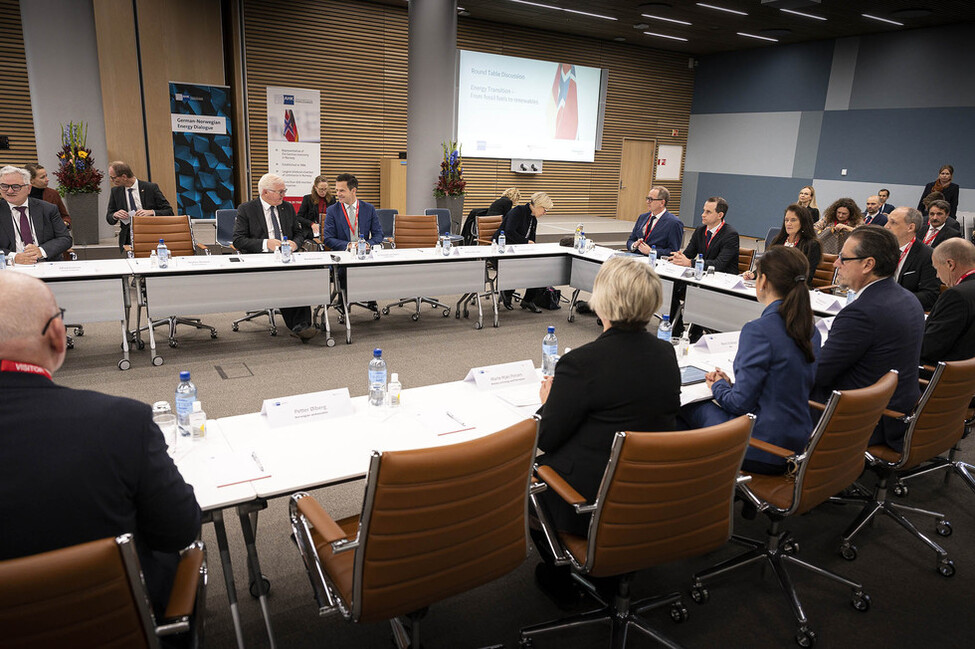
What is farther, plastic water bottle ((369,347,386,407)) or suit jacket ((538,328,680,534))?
plastic water bottle ((369,347,386,407))

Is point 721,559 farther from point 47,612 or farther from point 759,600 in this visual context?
point 47,612

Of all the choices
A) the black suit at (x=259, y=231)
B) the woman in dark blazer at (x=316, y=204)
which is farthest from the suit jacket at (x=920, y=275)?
the woman in dark blazer at (x=316, y=204)

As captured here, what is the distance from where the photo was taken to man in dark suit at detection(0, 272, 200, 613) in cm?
119

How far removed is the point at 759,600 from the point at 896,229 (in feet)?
11.4

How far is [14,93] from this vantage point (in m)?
8.10

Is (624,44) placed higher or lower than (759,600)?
higher

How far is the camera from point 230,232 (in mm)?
6680

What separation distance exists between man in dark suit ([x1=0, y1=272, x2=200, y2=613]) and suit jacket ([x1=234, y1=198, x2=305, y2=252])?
171 inches

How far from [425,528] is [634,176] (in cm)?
1376

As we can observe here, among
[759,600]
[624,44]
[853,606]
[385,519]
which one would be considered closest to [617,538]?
[385,519]

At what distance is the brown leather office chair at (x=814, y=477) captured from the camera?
2111mm

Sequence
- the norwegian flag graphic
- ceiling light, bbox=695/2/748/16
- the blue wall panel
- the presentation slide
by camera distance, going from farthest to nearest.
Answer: the norwegian flag graphic → the blue wall panel → the presentation slide → ceiling light, bbox=695/2/748/16

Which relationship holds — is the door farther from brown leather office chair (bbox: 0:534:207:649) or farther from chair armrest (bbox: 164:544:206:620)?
brown leather office chair (bbox: 0:534:207:649)

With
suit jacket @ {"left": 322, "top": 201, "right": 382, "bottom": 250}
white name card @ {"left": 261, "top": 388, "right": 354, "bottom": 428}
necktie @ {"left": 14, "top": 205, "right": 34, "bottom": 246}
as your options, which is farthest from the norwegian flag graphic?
white name card @ {"left": 261, "top": 388, "right": 354, "bottom": 428}
